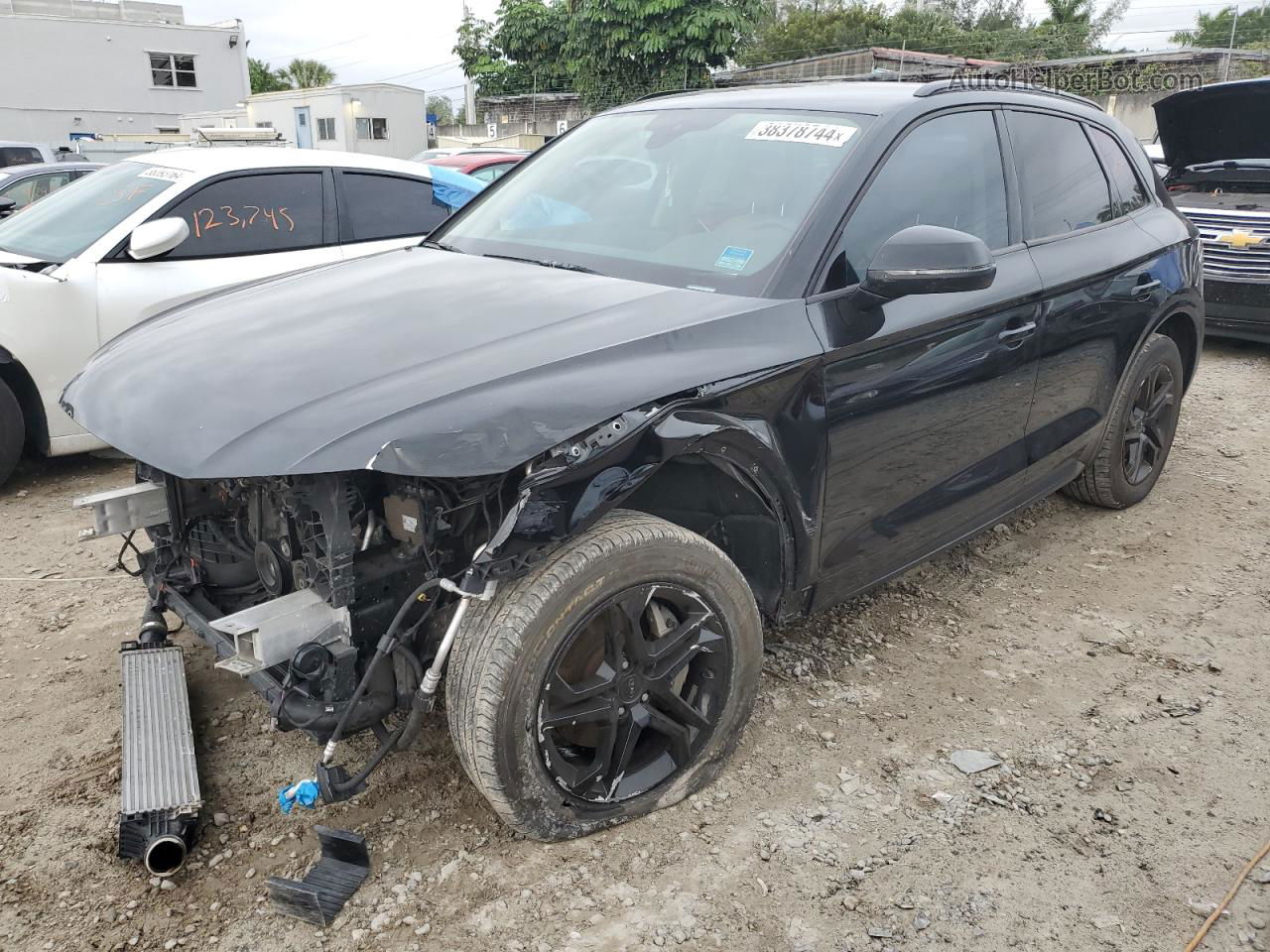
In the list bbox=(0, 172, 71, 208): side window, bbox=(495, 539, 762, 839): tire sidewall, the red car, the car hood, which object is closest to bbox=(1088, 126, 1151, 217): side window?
the car hood

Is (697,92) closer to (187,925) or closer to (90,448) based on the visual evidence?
(187,925)

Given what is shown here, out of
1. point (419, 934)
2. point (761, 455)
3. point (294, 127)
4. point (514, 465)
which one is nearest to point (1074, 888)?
point (761, 455)

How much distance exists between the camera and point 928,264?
2.53 meters

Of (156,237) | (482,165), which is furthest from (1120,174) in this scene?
(482,165)

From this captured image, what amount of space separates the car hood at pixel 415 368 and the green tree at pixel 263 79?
210 feet

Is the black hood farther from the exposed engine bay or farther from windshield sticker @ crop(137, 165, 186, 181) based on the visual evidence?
the exposed engine bay

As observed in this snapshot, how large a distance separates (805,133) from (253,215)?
3458 millimetres

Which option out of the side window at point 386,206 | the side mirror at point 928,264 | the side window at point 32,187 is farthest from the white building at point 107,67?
the side mirror at point 928,264

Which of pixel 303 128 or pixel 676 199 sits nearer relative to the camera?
pixel 676 199

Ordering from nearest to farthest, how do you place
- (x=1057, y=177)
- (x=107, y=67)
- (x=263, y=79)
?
(x=1057, y=177), (x=107, y=67), (x=263, y=79)

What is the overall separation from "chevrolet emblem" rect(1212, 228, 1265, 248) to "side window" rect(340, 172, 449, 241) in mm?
5638

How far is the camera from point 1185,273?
4352 millimetres

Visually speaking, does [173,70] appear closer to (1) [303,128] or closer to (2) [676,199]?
(1) [303,128]

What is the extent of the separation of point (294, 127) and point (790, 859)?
36.5 m
